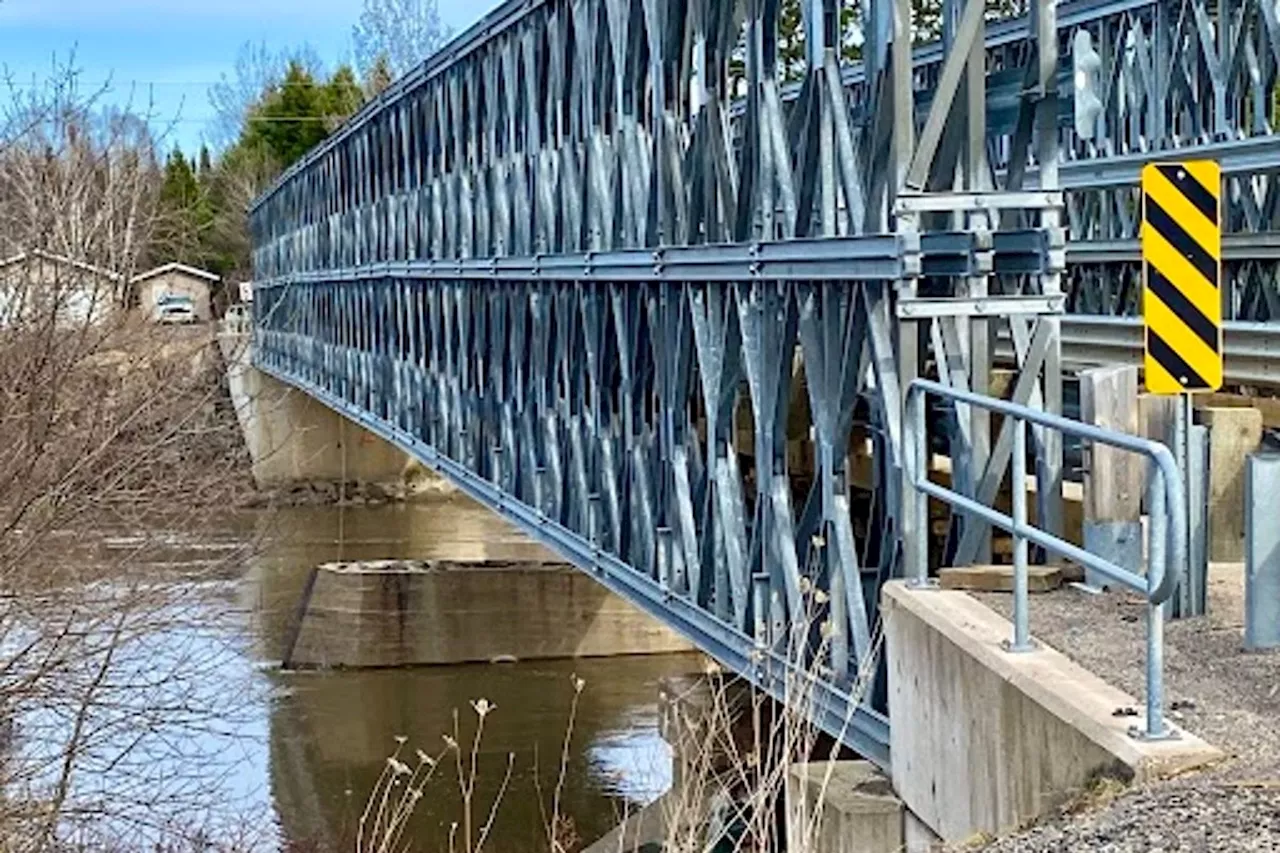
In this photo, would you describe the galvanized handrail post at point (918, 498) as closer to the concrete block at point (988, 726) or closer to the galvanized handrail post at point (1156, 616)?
the concrete block at point (988, 726)

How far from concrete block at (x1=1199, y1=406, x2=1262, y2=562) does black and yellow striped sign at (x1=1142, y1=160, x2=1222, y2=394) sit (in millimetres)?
1663

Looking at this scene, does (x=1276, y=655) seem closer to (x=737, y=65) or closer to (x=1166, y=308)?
(x=1166, y=308)

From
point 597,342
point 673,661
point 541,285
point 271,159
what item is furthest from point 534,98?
point 271,159

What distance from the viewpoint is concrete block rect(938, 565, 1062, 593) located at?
876 centimetres

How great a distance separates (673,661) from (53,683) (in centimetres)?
1894

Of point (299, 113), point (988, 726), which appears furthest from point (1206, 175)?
point (299, 113)

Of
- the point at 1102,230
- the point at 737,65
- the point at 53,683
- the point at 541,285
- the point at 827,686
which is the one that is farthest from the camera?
the point at 1102,230

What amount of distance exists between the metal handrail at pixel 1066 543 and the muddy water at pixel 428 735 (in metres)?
12.2

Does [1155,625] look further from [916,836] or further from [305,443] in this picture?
[305,443]

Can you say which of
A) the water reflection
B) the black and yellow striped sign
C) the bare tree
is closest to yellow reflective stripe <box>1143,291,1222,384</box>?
the black and yellow striped sign

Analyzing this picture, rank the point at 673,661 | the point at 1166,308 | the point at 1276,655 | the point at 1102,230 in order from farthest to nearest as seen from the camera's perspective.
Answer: the point at 673,661 → the point at 1102,230 → the point at 1166,308 → the point at 1276,655

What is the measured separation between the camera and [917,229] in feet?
30.2

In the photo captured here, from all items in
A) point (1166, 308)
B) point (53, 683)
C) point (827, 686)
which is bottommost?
point (53, 683)

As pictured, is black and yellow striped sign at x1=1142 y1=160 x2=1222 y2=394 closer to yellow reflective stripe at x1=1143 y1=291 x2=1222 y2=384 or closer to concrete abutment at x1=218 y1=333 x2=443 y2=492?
yellow reflective stripe at x1=1143 y1=291 x2=1222 y2=384
